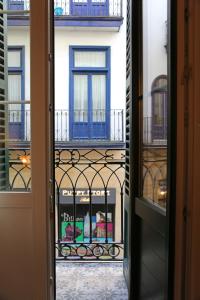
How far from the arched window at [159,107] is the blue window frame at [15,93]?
0.80 metres

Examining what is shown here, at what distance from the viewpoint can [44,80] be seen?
6.70 ft

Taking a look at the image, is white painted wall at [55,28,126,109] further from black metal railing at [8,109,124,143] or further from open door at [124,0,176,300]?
open door at [124,0,176,300]

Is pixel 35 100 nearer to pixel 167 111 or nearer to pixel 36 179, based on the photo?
pixel 36 179

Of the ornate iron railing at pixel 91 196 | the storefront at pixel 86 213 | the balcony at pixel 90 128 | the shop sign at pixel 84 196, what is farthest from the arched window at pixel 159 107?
the balcony at pixel 90 128

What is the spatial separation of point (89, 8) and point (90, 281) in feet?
19.4

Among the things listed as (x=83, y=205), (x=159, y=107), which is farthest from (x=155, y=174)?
(x=83, y=205)

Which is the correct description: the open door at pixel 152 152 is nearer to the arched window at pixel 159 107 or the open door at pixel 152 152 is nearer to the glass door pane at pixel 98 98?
the arched window at pixel 159 107

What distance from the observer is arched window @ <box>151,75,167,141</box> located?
1802 millimetres

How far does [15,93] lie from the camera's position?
2148 mm

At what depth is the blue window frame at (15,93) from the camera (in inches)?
83.7

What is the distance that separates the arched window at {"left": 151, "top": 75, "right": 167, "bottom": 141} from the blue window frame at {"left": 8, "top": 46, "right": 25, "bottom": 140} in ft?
2.64

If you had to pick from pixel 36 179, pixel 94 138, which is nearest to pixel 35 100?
pixel 36 179

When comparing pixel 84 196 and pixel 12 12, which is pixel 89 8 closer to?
pixel 84 196

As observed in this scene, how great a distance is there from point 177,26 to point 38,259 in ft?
4.95
